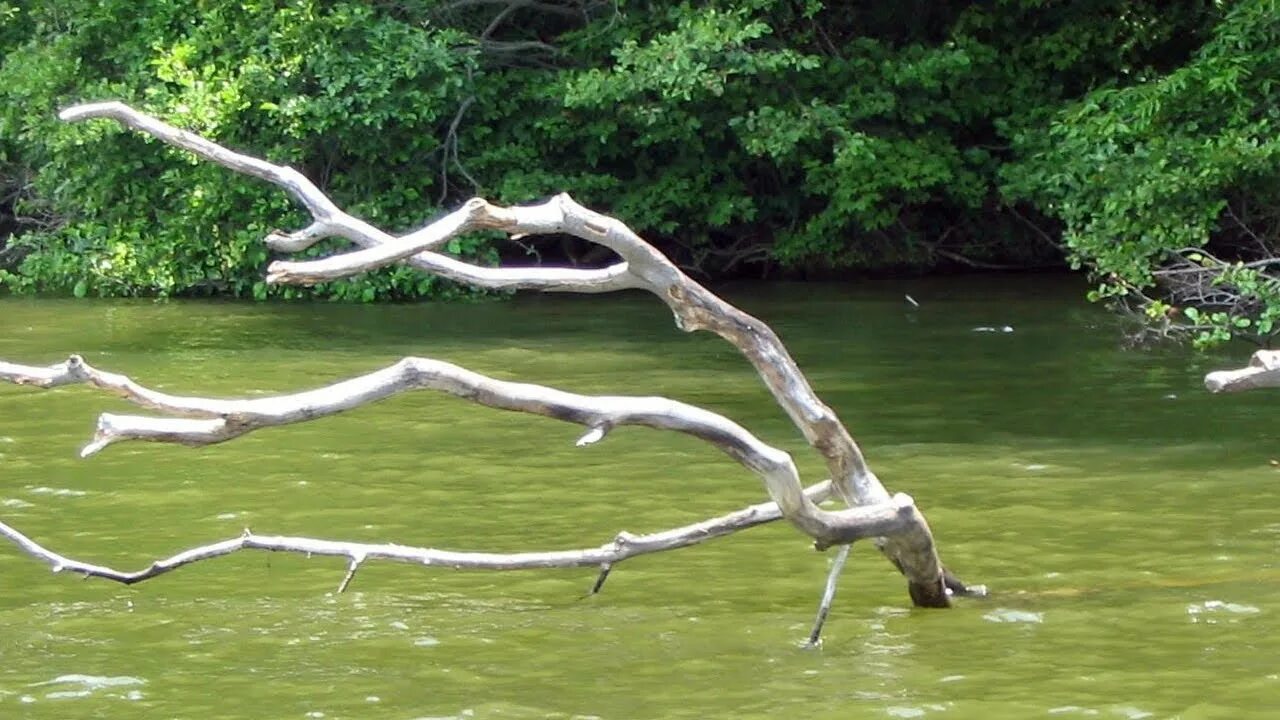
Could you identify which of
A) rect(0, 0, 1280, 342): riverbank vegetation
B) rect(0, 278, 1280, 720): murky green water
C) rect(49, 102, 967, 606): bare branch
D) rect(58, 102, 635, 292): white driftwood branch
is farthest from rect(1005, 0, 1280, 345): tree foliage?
rect(58, 102, 635, 292): white driftwood branch

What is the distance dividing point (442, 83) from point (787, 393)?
1405 centimetres

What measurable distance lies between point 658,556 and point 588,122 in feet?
41.5

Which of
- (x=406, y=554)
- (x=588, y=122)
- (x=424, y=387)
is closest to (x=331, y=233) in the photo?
(x=424, y=387)

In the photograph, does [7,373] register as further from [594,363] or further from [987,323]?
[987,323]

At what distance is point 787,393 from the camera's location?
21.7 feet

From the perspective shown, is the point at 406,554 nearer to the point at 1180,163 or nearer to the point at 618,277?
the point at 618,277

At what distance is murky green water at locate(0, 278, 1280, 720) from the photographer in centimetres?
664

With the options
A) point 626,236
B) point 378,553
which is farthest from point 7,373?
point 626,236

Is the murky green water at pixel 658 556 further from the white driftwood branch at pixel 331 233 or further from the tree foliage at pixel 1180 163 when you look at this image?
the white driftwood branch at pixel 331 233

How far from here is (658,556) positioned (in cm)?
888

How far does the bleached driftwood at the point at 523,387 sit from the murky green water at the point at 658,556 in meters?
0.51

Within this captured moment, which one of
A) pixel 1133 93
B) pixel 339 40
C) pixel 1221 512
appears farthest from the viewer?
pixel 339 40

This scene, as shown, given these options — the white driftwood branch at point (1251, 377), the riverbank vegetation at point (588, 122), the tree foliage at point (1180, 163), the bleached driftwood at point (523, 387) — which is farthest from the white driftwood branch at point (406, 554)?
the riverbank vegetation at point (588, 122)

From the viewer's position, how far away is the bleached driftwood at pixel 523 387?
5562 millimetres
